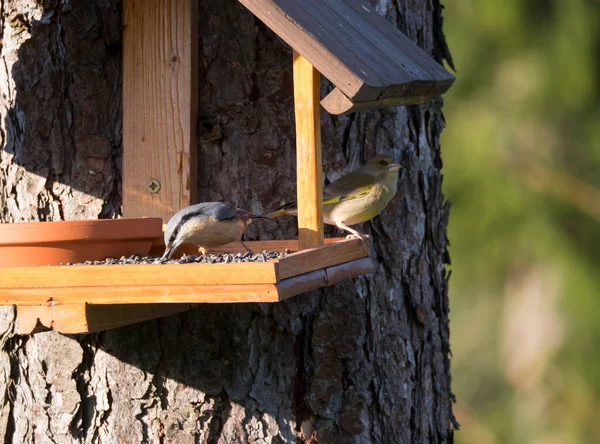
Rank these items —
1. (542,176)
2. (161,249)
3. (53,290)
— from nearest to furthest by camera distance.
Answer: (53,290) < (161,249) < (542,176)

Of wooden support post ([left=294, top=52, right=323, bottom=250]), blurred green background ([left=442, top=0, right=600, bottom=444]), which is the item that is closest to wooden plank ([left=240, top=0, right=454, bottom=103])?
wooden support post ([left=294, top=52, right=323, bottom=250])

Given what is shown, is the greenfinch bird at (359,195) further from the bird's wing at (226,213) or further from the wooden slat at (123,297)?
the wooden slat at (123,297)

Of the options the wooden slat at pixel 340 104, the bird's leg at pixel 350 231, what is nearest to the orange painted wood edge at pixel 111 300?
the bird's leg at pixel 350 231

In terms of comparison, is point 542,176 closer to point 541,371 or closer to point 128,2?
point 541,371

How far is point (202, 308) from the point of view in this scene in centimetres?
399

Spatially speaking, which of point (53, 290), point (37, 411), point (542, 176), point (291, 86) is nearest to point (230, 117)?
point (291, 86)

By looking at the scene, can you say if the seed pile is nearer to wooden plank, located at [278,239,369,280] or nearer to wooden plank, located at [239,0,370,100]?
wooden plank, located at [278,239,369,280]

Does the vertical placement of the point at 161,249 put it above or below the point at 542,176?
below

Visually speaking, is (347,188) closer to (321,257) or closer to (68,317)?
(321,257)

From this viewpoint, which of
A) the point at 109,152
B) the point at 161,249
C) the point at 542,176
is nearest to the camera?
the point at 161,249

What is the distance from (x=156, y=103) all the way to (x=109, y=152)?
1.08ft

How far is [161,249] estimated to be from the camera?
388cm

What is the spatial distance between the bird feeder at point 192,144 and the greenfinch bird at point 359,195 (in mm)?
317

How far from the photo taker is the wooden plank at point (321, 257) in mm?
2948
